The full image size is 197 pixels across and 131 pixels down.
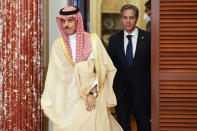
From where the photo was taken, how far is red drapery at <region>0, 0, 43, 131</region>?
11.2ft

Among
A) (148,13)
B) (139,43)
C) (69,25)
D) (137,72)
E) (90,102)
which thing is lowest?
(90,102)

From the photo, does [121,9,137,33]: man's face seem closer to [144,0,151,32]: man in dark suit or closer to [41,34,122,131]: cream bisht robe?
[144,0,151,32]: man in dark suit

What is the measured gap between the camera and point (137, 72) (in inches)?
138

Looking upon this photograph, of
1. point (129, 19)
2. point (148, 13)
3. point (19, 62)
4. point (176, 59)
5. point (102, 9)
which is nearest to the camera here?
point (176, 59)

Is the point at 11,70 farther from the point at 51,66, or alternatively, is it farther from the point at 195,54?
the point at 195,54

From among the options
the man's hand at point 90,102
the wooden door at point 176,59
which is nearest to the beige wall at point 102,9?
the man's hand at point 90,102

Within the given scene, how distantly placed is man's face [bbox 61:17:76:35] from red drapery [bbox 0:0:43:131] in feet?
1.58

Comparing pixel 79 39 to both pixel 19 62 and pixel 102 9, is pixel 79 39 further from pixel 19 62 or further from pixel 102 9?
pixel 102 9

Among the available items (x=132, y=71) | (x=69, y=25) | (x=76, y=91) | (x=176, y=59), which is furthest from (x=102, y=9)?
(x=176, y=59)

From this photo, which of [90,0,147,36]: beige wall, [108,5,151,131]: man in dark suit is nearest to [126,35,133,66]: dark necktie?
[108,5,151,131]: man in dark suit

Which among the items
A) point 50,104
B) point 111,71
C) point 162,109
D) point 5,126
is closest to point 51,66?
point 50,104

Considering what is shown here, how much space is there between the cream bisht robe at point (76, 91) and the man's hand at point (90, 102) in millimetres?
29

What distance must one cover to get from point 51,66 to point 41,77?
0.43 metres

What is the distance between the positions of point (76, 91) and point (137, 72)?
72cm
